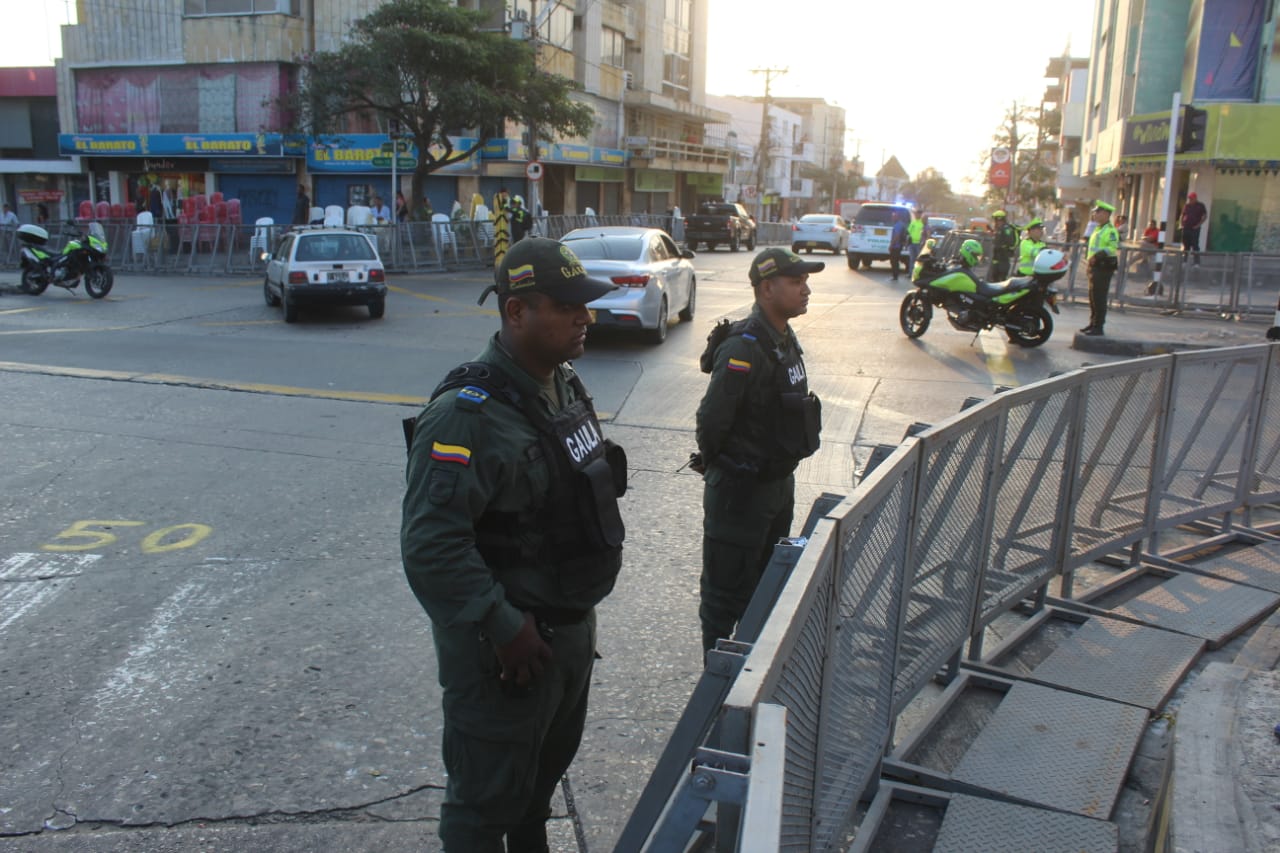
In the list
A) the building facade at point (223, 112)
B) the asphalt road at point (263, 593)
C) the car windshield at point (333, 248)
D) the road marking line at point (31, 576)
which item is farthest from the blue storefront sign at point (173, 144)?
the road marking line at point (31, 576)

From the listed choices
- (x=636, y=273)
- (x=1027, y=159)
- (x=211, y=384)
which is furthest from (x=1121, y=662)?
(x=1027, y=159)

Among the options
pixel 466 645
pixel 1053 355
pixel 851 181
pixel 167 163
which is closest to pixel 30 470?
pixel 466 645

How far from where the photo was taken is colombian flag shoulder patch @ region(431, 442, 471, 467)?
2459 millimetres

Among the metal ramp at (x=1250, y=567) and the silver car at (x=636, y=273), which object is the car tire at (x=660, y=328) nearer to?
the silver car at (x=636, y=273)

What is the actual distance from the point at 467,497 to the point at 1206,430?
206 inches

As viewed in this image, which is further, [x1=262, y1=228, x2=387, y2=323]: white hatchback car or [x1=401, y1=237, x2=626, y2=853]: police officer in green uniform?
[x1=262, y1=228, x2=387, y2=323]: white hatchback car

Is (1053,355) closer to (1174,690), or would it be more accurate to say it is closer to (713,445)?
(1174,690)

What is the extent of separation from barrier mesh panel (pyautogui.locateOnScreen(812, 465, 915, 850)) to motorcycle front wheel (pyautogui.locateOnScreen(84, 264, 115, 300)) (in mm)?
18176

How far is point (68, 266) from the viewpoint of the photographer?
1833 cm

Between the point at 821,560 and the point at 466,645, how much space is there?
888 millimetres

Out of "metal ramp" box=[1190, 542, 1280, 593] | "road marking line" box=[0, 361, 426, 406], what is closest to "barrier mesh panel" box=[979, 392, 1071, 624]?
"metal ramp" box=[1190, 542, 1280, 593]

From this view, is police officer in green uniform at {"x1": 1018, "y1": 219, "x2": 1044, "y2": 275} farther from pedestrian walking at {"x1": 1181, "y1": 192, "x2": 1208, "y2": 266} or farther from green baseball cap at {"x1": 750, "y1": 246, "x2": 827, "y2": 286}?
green baseball cap at {"x1": 750, "y1": 246, "x2": 827, "y2": 286}

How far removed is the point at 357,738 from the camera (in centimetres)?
389

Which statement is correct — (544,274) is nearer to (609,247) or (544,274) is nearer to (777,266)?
(777,266)
